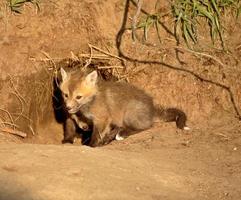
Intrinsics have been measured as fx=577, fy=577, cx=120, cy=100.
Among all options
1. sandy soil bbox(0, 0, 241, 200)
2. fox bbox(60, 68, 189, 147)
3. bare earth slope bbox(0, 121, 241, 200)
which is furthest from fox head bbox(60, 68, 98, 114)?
bare earth slope bbox(0, 121, 241, 200)

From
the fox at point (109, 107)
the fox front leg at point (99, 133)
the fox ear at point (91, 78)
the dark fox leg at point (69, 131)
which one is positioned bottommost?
the dark fox leg at point (69, 131)

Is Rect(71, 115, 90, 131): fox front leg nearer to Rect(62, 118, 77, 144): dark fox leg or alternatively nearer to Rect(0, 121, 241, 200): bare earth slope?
Rect(62, 118, 77, 144): dark fox leg

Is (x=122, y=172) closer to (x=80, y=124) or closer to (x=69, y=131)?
(x=69, y=131)

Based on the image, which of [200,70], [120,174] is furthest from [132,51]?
[120,174]

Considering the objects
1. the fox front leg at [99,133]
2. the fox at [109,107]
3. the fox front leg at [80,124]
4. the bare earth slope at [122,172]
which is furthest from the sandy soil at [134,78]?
the fox front leg at [80,124]

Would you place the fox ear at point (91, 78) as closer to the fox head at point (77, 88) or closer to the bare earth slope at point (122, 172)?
the fox head at point (77, 88)

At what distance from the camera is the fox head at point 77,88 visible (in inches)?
296

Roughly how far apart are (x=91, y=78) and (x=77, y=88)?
0.25 metres

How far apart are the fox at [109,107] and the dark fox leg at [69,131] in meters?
0.01

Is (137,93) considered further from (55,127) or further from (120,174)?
(120,174)

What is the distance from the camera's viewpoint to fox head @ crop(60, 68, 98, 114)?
24.7ft

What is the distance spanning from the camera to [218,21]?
8078mm

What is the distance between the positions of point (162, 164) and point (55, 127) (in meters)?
3.47

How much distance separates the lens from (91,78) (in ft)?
25.2
